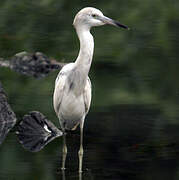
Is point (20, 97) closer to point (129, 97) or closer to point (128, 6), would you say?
point (129, 97)

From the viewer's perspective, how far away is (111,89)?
24.5 feet

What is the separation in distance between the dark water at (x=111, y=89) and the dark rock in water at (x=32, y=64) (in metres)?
0.13

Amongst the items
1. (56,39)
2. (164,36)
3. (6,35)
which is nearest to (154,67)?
(164,36)

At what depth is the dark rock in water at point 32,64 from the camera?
8.17 metres

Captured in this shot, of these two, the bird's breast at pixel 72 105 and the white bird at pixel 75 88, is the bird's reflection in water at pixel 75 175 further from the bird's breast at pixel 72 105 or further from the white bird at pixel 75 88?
the bird's breast at pixel 72 105

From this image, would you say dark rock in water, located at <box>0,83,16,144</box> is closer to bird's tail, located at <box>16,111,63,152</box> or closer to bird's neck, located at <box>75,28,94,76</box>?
bird's tail, located at <box>16,111,63,152</box>

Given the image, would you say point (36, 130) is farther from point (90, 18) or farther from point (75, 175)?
point (90, 18)

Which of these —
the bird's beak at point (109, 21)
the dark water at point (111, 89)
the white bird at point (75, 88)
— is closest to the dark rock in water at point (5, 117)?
the dark water at point (111, 89)

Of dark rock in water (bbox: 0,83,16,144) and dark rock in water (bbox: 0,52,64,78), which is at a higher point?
dark rock in water (bbox: 0,52,64,78)

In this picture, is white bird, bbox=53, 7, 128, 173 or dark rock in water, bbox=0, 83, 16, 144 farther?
dark rock in water, bbox=0, 83, 16, 144

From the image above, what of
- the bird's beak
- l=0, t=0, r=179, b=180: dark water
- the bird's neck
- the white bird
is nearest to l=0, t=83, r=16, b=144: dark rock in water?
l=0, t=0, r=179, b=180: dark water

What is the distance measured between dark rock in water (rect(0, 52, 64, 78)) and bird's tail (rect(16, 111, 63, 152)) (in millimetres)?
1978

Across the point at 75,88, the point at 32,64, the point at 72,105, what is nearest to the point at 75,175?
the point at 72,105

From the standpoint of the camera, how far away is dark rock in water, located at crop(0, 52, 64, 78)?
8.17 meters
